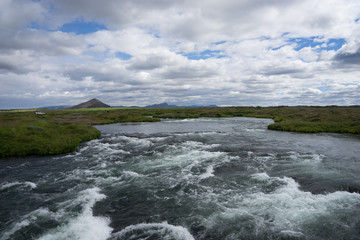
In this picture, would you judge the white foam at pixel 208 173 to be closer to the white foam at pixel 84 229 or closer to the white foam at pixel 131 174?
the white foam at pixel 131 174

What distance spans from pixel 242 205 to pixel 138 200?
684 centimetres

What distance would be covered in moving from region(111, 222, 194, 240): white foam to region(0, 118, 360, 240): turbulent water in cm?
5

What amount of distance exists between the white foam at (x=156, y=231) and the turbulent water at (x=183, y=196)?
50 millimetres

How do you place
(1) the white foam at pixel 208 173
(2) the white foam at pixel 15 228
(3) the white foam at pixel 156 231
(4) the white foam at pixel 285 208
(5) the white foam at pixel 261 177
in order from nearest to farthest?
(3) the white foam at pixel 156 231 < (2) the white foam at pixel 15 228 < (4) the white foam at pixel 285 208 < (5) the white foam at pixel 261 177 < (1) the white foam at pixel 208 173

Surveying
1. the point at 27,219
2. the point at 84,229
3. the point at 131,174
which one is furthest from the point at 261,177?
the point at 27,219

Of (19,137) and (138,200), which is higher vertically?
(19,137)

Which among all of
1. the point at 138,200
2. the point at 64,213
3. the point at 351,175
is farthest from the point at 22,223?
the point at 351,175

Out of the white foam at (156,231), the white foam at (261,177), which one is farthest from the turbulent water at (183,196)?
the white foam at (261,177)

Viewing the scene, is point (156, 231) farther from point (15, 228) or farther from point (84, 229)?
point (15, 228)

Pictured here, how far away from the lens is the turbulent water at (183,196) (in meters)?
10.9

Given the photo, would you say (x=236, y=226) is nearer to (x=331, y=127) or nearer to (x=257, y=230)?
(x=257, y=230)

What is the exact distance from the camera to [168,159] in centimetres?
2438

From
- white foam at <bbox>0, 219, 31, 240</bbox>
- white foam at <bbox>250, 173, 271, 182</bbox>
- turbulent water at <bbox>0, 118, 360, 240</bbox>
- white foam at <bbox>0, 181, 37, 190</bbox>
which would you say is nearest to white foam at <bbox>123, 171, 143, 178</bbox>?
turbulent water at <bbox>0, 118, 360, 240</bbox>

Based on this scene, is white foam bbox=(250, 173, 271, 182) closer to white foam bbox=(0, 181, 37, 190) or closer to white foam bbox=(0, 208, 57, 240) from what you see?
white foam bbox=(0, 208, 57, 240)
